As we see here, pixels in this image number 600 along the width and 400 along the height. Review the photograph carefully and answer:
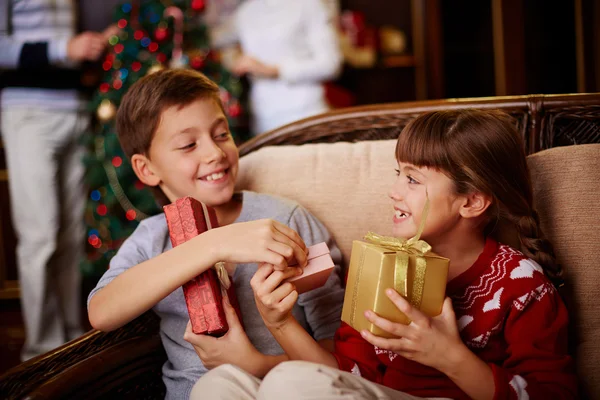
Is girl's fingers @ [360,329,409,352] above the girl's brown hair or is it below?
below

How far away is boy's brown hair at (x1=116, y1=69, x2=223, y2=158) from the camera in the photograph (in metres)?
1.40

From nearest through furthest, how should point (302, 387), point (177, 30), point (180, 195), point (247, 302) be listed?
point (302, 387) → point (247, 302) → point (180, 195) → point (177, 30)

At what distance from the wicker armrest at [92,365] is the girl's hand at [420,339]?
1.85 feet

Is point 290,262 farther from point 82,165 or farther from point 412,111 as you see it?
→ point 82,165

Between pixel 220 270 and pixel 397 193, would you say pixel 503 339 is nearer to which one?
pixel 397 193

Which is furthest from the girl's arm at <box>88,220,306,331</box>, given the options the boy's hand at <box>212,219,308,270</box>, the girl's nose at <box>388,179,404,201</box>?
the girl's nose at <box>388,179,404,201</box>

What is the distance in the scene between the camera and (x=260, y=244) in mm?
1093

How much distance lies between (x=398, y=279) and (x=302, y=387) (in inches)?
9.6

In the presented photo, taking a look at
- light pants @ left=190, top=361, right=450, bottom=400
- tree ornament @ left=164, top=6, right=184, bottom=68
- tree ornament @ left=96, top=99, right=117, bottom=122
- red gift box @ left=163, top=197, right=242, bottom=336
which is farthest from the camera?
tree ornament @ left=164, top=6, right=184, bottom=68

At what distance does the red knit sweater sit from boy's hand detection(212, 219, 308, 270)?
0.26 metres

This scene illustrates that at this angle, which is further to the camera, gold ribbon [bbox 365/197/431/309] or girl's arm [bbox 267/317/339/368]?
girl's arm [bbox 267/317/339/368]

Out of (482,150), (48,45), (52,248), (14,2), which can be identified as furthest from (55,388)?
(14,2)

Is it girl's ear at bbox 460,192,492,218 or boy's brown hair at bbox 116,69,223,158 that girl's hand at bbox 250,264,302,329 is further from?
boy's brown hair at bbox 116,69,223,158

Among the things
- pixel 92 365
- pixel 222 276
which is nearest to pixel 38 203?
pixel 92 365
